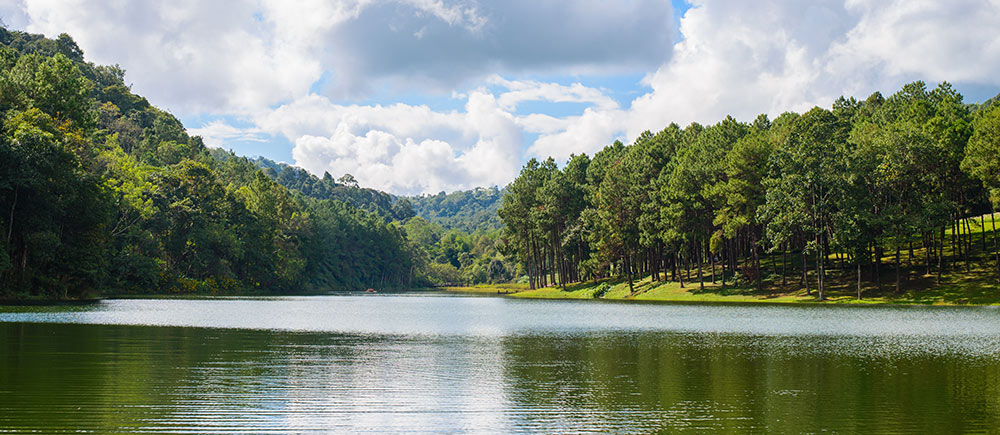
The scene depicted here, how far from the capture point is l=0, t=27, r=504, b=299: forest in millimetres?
66000

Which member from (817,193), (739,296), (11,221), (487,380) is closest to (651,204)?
(739,296)

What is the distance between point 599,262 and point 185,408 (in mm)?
98994

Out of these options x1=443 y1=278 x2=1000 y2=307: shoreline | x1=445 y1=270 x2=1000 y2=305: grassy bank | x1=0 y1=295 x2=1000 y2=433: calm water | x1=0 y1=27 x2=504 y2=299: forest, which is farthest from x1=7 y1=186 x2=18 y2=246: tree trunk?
x1=445 y1=270 x2=1000 y2=305: grassy bank

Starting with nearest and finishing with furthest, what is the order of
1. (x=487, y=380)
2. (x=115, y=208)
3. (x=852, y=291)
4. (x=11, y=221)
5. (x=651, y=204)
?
(x=487, y=380) → (x=11, y=221) → (x=852, y=291) → (x=115, y=208) → (x=651, y=204)

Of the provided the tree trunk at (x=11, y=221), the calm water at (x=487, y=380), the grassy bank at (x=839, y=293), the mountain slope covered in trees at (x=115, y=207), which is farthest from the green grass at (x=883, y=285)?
the tree trunk at (x=11, y=221)

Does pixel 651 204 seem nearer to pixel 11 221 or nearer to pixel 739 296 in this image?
pixel 739 296

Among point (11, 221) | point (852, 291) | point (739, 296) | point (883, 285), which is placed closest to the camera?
point (11, 221)

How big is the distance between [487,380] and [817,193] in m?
68.0

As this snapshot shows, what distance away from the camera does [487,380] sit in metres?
21.8

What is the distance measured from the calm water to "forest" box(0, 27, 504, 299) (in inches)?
1271

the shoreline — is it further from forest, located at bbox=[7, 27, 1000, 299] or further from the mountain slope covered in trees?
the mountain slope covered in trees

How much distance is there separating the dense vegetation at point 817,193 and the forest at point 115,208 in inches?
2273

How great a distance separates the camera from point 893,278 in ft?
268

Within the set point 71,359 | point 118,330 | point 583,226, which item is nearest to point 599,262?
point 583,226
